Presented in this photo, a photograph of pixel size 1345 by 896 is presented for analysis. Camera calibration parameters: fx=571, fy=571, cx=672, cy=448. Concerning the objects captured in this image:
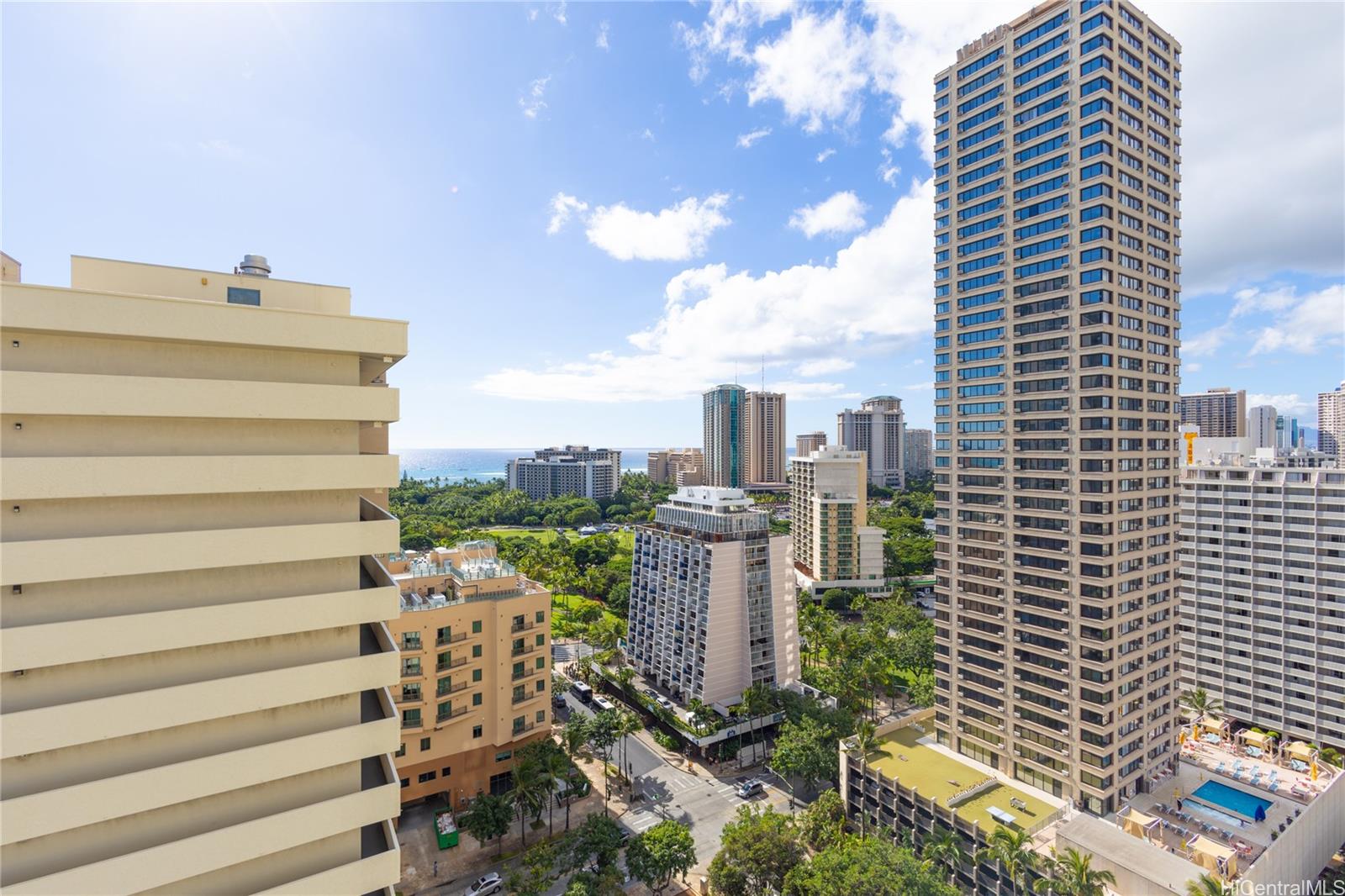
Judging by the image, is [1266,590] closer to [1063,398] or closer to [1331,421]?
[1063,398]

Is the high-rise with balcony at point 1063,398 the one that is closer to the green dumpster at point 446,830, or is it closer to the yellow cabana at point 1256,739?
the yellow cabana at point 1256,739

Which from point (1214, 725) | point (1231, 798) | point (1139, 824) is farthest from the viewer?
point (1214, 725)

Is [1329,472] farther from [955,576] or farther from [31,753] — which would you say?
[31,753]

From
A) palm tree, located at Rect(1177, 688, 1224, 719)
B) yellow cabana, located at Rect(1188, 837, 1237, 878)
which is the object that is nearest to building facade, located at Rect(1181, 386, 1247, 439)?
palm tree, located at Rect(1177, 688, 1224, 719)

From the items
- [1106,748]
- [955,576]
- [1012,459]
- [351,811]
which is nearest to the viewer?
[351,811]

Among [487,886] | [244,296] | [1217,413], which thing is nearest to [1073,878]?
[487,886]

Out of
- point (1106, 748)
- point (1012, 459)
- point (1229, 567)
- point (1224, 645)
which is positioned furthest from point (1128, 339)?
point (1224, 645)

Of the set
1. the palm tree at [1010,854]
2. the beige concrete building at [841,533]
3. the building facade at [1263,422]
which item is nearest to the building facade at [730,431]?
the beige concrete building at [841,533]
